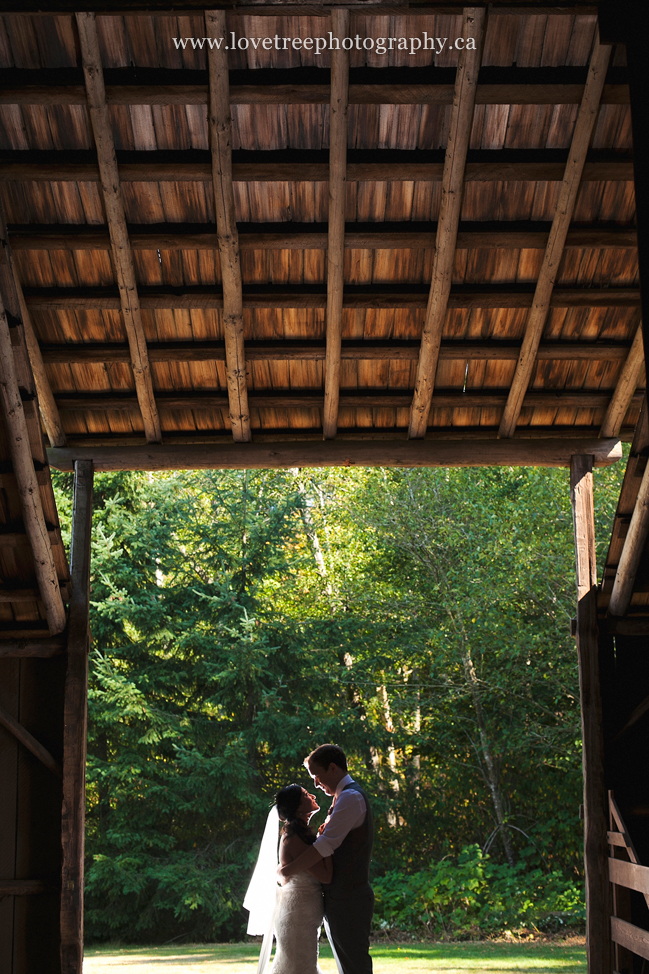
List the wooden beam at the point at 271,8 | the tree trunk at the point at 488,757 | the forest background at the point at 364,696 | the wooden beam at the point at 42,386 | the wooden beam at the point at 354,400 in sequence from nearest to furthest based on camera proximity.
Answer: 1. the wooden beam at the point at 271,8
2. the wooden beam at the point at 42,386
3. the wooden beam at the point at 354,400
4. the forest background at the point at 364,696
5. the tree trunk at the point at 488,757

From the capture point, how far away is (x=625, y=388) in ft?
20.1

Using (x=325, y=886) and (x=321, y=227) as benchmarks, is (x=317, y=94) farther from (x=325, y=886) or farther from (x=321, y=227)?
(x=325, y=886)

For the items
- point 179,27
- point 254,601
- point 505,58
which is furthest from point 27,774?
point 254,601

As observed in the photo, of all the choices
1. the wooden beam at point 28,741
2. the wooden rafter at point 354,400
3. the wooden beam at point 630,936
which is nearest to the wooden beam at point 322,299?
the wooden rafter at point 354,400

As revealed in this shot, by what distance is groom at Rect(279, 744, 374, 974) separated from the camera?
14.5 ft

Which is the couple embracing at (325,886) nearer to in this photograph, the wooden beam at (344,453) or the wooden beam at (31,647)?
the wooden beam at (31,647)

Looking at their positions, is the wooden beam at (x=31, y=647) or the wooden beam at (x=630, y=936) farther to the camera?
the wooden beam at (x=31, y=647)

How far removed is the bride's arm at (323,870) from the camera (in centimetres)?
445

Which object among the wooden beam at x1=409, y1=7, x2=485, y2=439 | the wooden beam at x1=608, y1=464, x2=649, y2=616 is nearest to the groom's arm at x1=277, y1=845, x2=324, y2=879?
the wooden beam at x1=608, y1=464, x2=649, y2=616

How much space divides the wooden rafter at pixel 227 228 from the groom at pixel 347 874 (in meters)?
2.67

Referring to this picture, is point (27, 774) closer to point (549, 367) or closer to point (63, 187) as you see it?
point (63, 187)

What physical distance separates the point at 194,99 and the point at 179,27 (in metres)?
0.35

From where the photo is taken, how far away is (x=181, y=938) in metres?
11.5

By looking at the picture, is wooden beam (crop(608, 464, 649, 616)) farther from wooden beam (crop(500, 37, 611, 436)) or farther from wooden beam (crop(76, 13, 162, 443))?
wooden beam (crop(76, 13, 162, 443))
